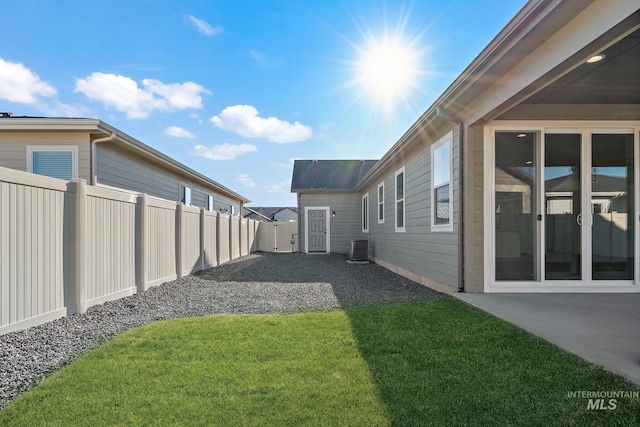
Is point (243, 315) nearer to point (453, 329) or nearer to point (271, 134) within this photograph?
point (453, 329)

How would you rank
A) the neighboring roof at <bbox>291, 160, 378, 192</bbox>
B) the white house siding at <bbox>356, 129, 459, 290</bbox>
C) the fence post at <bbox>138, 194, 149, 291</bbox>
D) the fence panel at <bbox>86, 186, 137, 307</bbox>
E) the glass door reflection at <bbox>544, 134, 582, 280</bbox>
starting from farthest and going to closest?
1. the neighboring roof at <bbox>291, 160, 378, 192</bbox>
2. the fence post at <bbox>138, 194, 149, 291</bbox>
3. the white house siding at <bbox>356, 129, 459, 290</bbox>
4. the glass door reflection at <bbox>544, 134, 582, 280</bbox>
5. the fence panel at <bbox>86, 186, 137, 307</bbox>

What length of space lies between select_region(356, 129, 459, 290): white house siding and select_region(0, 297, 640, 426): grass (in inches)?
82.7

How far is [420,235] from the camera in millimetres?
7363

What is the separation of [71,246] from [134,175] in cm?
582

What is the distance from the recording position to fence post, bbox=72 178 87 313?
14.3 ft

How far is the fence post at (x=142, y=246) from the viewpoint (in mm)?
6092

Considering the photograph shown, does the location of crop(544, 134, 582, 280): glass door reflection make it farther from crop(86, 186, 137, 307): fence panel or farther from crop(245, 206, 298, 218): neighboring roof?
crop(245, 206, 298, 218): neighboring roof

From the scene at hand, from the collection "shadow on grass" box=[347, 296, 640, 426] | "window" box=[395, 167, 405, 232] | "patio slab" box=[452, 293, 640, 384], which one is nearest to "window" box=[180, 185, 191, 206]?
"window" box=[395, 167, 405, 232]

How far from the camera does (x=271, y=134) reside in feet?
53.1

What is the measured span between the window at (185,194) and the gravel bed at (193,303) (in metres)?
4.52

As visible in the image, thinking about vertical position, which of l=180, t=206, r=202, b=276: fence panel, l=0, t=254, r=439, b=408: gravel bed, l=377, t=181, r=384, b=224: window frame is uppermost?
l=377, t=181, r=384, b=224: window frame

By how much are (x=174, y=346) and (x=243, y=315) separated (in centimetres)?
124

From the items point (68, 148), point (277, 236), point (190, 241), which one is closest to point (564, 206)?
point (190, 241)

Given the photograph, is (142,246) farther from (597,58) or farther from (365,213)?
(365,213)
